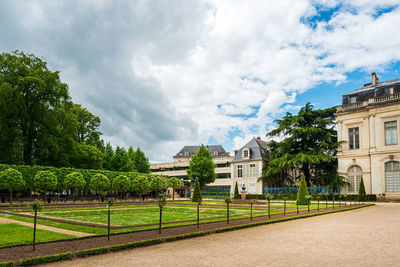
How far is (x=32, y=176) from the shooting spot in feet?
111

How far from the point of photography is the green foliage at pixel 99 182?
38594 millimetres

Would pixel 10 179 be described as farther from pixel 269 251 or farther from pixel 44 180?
pixel 269 251

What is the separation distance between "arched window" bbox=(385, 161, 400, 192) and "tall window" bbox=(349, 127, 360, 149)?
4.89 meters

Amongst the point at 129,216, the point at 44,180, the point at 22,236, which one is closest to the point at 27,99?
the point at 44,180

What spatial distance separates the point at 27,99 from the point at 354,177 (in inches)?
1754

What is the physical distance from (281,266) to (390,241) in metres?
5.54

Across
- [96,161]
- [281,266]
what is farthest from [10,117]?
[281,266]

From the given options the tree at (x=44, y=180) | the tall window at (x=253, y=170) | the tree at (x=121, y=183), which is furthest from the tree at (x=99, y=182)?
the tall window at (x=253, y=170)

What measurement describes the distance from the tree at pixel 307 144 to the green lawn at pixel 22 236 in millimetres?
38065

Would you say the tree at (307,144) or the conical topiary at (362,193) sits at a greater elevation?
the tree at (307,144)

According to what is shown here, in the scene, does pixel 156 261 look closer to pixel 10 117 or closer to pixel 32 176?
pixel 32 176

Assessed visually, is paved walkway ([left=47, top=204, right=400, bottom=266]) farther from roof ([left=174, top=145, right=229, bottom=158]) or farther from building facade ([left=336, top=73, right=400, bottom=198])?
roof ([left=174, top=145, right=229, bottom=158])

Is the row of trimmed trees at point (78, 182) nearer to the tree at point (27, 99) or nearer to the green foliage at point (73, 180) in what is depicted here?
the green foliage at point (73, 180)

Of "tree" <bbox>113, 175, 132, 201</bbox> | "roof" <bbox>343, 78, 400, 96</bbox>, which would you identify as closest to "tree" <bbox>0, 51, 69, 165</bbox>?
"tree" <bbox>113, 175, 132, 201</bbox>
